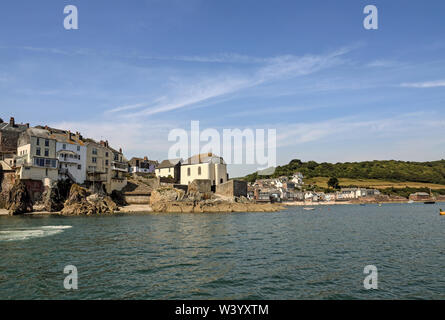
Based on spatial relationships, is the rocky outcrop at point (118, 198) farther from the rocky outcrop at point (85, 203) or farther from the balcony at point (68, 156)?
the balcony at point (68, 156)

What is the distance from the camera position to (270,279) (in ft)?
52.8

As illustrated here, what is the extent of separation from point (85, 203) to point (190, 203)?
2682 cm

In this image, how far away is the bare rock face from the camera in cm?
6375

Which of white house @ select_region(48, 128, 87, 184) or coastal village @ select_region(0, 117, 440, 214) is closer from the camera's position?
coastal village @ select_region(0, 117, 440, 214)

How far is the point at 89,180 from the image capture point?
7862 cm

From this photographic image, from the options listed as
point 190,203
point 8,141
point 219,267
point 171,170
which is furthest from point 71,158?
point 219,267

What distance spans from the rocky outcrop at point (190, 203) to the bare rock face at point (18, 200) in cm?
2960

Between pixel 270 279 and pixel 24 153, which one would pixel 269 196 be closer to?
pixel 24 153

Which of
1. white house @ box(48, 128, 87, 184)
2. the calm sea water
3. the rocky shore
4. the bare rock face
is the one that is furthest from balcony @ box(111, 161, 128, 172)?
the calm sea water

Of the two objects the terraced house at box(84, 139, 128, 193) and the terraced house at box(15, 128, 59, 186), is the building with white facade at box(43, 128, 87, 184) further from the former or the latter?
the terraced house at box(15, 128, 59, 186)

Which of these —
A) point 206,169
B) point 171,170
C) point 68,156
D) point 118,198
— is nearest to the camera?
point 68,156

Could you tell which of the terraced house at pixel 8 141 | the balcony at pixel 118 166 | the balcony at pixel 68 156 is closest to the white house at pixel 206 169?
the balcony at pixel 118 166

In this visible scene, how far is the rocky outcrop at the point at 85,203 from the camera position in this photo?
67.8 metres

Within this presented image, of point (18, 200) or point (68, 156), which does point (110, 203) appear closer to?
point (68, 156)
